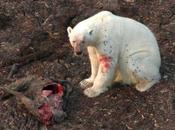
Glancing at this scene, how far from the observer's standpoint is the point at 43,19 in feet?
27.6

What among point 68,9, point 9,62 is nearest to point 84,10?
point 68,9

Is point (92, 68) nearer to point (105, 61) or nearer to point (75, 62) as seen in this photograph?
point (105, 61)

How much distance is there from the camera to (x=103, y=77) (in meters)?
6.50

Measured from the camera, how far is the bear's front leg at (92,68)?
21.4 ft

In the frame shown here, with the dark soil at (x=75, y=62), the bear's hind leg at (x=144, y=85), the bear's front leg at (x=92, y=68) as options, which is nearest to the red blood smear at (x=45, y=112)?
the dark soil at (x=75, y=62)

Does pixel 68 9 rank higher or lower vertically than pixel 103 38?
lower

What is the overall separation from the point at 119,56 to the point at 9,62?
1704mm

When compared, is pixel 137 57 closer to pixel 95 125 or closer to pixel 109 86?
pixel 109 86

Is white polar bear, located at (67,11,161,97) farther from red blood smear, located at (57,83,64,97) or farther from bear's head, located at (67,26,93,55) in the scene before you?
red blood smear, located at (57,83,64,97)

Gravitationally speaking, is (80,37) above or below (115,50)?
above

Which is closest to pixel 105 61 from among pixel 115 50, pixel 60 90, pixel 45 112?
pixel 115 50

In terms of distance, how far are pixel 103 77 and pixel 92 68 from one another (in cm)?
26

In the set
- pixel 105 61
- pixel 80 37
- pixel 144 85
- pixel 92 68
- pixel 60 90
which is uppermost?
pixel 80 37

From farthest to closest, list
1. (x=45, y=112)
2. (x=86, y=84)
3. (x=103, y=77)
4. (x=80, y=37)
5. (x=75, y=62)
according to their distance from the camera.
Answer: (x=75, y=62), (x=86, y=84), (x=103, y=77), (x=45, y=112), (x=80, y=37)
